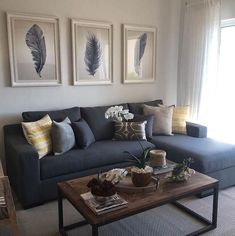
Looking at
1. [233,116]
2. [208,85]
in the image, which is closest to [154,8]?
[208,85]

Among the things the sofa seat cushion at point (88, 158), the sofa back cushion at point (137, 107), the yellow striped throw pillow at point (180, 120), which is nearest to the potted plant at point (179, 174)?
the sofa seat cushion at point (88, 158)

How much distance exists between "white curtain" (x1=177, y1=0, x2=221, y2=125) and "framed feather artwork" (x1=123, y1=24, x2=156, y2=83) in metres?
0.52

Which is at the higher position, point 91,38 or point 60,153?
point 91,38

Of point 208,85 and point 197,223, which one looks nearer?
point 197,223

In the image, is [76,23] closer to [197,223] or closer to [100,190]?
[100,190]

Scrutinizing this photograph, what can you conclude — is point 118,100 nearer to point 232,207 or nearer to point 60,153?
point 60,153

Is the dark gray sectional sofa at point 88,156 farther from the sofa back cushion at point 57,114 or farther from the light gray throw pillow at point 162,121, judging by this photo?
the light gray throw pillow at point 162,121

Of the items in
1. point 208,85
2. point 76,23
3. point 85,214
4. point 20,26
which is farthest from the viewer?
point 208,85

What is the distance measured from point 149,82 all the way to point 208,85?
2.99 feet

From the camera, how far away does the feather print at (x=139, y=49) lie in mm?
4160

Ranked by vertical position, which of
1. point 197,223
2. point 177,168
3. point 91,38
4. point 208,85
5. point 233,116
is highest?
point 91,38

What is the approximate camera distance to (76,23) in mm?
3596

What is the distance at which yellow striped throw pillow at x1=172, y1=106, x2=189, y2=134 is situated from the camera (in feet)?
12.9

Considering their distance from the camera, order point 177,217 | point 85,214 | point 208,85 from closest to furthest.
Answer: point 85,214, point 177,217, point 208,85
